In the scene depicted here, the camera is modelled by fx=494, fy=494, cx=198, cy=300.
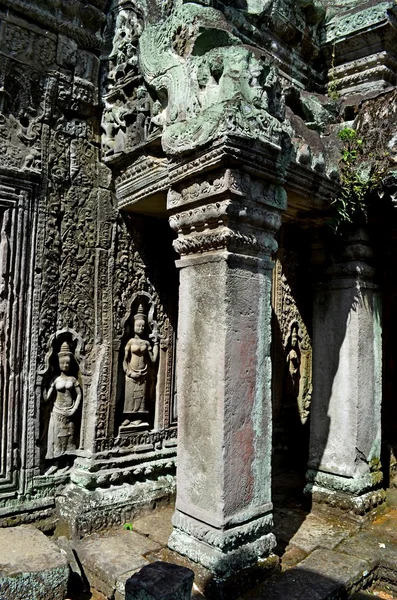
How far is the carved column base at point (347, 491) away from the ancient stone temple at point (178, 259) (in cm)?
2

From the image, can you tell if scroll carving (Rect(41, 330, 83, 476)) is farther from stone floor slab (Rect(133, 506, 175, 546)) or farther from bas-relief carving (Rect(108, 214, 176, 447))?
stone floor slab (Rect(133, 506, 175, 546))

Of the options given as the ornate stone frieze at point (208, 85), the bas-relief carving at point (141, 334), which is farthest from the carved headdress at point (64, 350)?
the ornate stone frieze at point (208, 85)

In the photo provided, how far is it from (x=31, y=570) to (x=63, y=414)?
4.74 feet

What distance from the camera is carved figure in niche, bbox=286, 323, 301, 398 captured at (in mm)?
6469

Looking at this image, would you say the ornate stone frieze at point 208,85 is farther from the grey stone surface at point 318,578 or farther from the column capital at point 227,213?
the grey stone surface at point 318,578

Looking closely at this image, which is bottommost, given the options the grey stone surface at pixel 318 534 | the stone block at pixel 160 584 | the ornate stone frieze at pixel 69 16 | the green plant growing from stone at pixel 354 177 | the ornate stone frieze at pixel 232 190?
the grey stone surface at pixel 318 534

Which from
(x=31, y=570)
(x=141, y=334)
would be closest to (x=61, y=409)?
(x=141, y=334)

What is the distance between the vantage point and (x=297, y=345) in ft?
21.5

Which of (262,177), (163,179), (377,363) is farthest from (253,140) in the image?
(377,363)

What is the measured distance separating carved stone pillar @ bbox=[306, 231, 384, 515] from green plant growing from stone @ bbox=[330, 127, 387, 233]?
11.8 inches

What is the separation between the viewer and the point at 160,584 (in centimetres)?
244

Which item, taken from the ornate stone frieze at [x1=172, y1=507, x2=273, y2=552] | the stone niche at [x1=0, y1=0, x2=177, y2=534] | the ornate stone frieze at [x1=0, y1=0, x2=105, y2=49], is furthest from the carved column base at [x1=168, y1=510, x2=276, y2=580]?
the ornate stone frieze at [x1=0, y1=0, x2=105, y2=49]

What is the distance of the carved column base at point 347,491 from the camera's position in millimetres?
4832

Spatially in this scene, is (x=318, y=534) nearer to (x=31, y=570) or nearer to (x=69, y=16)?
(x=31, y=570)
